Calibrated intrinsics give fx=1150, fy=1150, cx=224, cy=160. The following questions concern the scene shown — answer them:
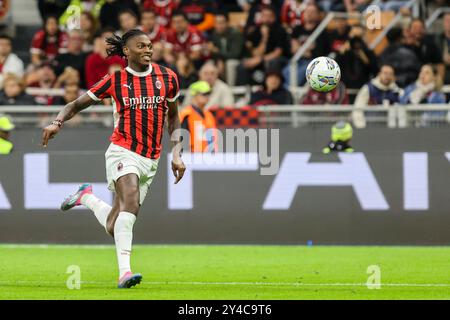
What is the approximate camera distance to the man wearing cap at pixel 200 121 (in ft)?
52.1

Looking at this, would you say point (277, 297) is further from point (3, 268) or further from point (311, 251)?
point (311, 251)

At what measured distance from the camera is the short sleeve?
1046 centimetres

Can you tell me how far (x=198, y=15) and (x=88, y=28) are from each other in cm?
197

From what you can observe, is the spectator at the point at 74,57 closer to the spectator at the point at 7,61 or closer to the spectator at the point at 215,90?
the spectator at the point at 7,61

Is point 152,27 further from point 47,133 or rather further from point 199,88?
point 47,133

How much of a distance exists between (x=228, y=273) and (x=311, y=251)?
9.09 ft

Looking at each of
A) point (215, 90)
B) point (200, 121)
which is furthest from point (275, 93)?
point (200, 121)

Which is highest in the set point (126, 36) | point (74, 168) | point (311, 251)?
point (126, 36)

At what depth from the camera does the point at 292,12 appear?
20125 millimetres

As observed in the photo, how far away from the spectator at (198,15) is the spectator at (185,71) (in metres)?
1.90

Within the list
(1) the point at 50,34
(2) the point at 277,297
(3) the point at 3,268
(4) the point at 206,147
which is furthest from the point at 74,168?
(2) the point at 277,297

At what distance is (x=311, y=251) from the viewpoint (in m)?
14.3

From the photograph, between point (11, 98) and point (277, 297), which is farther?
point (11, 98)
